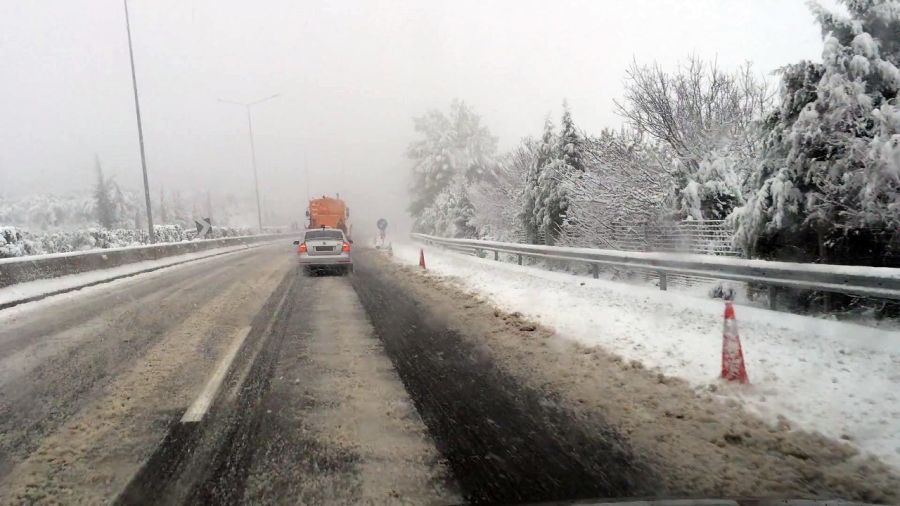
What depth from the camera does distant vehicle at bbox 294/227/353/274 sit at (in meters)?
16.9

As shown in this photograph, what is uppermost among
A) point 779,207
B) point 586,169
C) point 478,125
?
point 478,125

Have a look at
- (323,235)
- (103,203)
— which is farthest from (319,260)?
(103,203)

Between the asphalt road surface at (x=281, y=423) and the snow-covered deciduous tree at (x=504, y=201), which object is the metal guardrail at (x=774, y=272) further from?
the snow-covered deciduous tree at (x=504, y=201)

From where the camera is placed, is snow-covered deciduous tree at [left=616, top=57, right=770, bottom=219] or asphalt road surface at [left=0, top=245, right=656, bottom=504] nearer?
asphalt road surface at [left=0, top=245, right=656, bottom=504]

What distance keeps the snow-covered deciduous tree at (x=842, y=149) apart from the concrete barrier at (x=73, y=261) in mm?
16352

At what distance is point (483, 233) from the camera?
31.8 m

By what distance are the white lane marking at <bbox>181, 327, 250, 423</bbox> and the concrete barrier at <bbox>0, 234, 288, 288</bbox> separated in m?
9.61

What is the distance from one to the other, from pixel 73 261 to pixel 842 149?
61.9 feet

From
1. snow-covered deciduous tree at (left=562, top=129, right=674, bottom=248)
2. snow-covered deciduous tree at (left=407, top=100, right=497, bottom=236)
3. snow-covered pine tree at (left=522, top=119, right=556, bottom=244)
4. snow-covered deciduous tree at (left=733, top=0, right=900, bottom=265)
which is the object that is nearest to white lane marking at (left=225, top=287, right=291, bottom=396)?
snow-covered deciduous tree at (left=733, top=0, right=900, bottom=265)

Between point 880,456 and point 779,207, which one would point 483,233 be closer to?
point 779,207

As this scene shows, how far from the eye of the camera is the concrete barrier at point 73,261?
42.0ft

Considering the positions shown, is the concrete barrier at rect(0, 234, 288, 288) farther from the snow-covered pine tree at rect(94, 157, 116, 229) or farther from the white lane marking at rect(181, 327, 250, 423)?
the snow-covered pine tree at rect(94, 157, 116, 229)

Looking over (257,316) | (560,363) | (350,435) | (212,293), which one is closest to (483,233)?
(212,293)

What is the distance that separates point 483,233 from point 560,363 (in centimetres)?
2611
